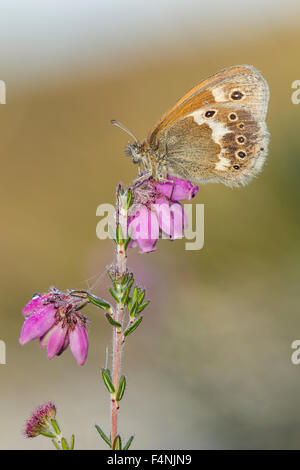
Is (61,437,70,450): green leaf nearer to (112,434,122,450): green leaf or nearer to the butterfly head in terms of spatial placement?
(112,434,122,450): green leaf

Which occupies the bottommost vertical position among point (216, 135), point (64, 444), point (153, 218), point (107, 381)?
point (64, 444)

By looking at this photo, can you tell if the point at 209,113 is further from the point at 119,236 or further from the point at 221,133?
the point at 119,236

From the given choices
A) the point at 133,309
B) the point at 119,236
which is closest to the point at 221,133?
the point at 119,236

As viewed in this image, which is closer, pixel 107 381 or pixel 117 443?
pixel 117 443

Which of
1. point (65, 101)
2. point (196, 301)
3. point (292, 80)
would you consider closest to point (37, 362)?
point (196, 301)

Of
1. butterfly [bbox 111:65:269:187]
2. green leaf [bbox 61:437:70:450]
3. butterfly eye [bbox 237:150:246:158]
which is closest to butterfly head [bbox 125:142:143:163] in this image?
butterfly [bbox 111:65:269:187]
